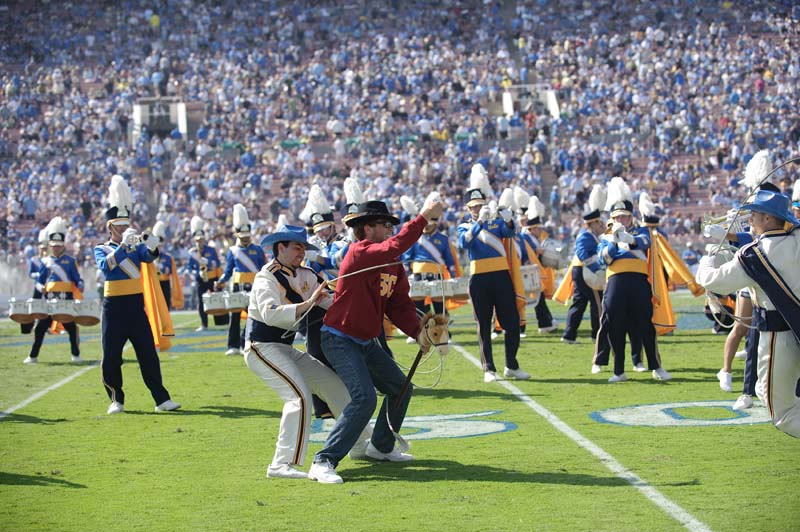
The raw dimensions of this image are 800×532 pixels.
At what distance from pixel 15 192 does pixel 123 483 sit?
94.8 feet

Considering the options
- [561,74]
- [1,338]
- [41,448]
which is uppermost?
[561,74]

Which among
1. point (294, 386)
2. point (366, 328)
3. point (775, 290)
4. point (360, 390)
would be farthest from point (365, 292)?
point (775, 290)

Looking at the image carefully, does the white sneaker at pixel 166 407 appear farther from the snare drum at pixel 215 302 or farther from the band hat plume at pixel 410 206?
the band hat plume at pixel 410 206

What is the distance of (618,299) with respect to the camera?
11797mm

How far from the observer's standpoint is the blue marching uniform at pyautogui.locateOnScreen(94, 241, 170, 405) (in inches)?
427

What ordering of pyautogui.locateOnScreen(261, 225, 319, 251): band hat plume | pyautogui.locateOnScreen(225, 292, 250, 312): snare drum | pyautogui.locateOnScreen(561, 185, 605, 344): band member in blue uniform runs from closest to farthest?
pyautogui.locateOnScreen(261, 225, 319, 251): band hat plume, pyautogui.locateOnScreen(561, 185, 605, 344): band member in blue uniform, pyautogui.locateOnScreen(225, 292, 250, 312): snare drum

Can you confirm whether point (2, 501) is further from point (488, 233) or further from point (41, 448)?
point (488, 233)

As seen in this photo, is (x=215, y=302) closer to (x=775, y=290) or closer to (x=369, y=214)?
(x=369, y=214)

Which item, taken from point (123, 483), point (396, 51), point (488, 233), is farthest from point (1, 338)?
point (396, 51)

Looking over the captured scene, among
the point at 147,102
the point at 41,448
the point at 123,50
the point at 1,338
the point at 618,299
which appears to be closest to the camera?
the point at 41,448

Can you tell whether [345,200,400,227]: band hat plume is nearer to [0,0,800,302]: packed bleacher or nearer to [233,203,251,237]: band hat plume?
[233,203,251,237]: band hat plume

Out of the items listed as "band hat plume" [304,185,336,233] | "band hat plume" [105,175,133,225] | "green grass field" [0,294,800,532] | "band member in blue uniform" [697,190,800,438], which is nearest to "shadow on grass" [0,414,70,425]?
"green grass field" [0,294,800,532]

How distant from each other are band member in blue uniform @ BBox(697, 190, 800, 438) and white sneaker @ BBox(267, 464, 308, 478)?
270 centimetres

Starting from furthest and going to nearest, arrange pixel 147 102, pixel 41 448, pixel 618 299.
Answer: pixel 147 102
pixel 618 299
pixel 41 448
